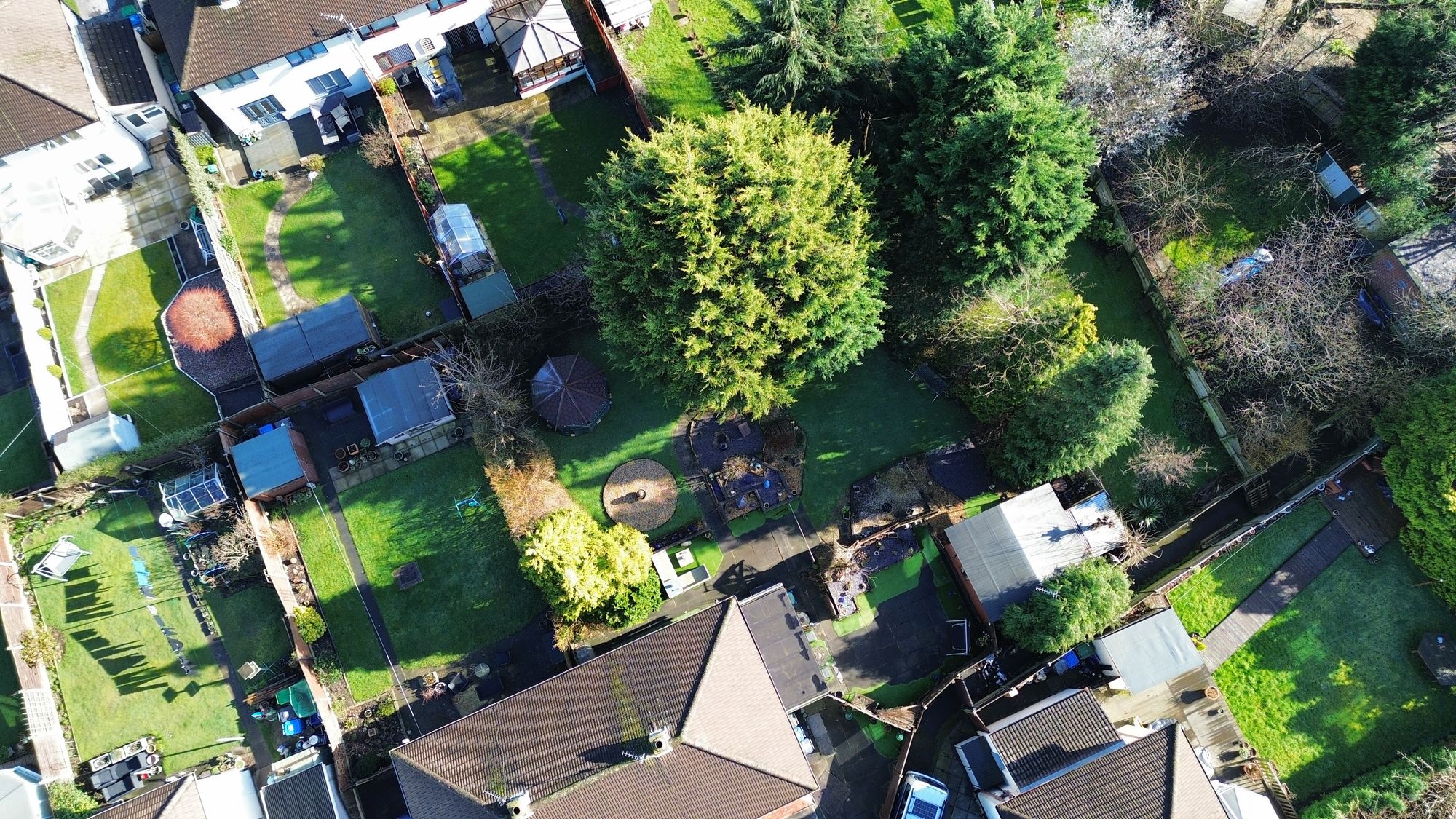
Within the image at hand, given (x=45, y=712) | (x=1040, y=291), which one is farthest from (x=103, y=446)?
(x=1040, y=291)

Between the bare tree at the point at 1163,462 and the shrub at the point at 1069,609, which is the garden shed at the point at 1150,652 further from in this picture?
the bare tree at the point at 1163,462

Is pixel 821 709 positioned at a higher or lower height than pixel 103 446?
lower

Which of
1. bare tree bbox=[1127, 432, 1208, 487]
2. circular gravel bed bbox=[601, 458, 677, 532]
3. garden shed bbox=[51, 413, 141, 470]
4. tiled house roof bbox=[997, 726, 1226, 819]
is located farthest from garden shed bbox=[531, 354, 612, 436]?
bare tree bbox=[1127, 432, 1208, 487]

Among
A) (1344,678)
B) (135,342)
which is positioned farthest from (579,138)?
(1344,678)

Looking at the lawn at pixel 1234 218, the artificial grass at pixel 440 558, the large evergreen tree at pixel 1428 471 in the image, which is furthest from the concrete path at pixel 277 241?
the large evergreen tree at pixel 1428 471

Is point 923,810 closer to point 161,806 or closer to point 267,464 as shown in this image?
point 161,806

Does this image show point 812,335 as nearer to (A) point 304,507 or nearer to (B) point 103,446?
(A) point 304,507
